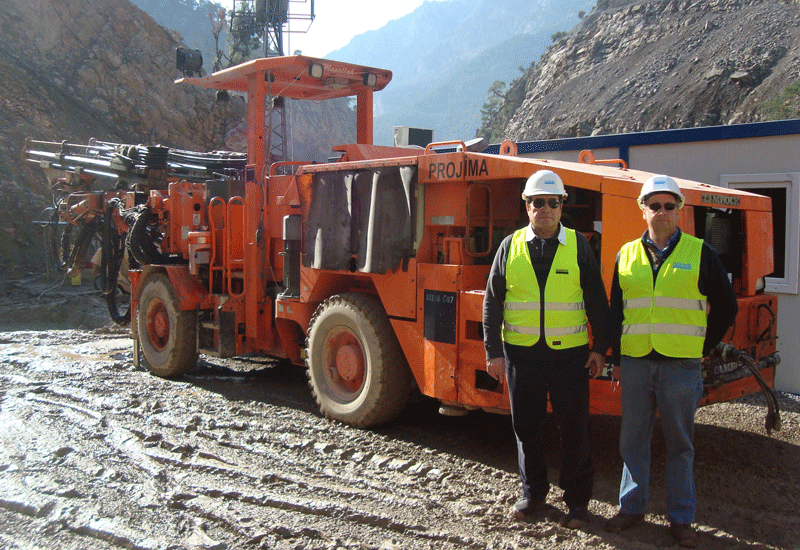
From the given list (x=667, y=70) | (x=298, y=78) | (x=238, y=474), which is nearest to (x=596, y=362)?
(x=238, y=474)

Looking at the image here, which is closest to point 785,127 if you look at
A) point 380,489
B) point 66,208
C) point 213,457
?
point 380,489

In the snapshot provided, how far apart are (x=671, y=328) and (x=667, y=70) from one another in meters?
36.2

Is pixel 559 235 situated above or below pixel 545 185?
below

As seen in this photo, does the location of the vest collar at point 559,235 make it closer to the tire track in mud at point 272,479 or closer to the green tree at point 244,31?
the tire track in mud at point 272,479

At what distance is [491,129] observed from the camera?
186 feet

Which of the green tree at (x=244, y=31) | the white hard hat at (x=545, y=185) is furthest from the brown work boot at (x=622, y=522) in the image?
the green tree at (x=244, y=31)

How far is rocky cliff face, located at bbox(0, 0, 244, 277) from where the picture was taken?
2294 cm

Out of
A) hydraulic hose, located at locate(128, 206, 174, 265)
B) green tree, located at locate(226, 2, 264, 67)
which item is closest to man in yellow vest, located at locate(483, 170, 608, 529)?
hydraulic hose, located at locate(128, 206, 174, 265)

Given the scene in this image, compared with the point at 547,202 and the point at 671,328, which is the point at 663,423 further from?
the point at 547,202

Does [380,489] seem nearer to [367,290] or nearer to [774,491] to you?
[367,290]

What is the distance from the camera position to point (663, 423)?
12.7 feet

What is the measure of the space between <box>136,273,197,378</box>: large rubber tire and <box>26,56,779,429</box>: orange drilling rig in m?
0.02

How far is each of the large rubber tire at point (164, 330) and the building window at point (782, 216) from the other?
20.3ft

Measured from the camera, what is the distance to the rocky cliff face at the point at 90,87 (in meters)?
22.9
